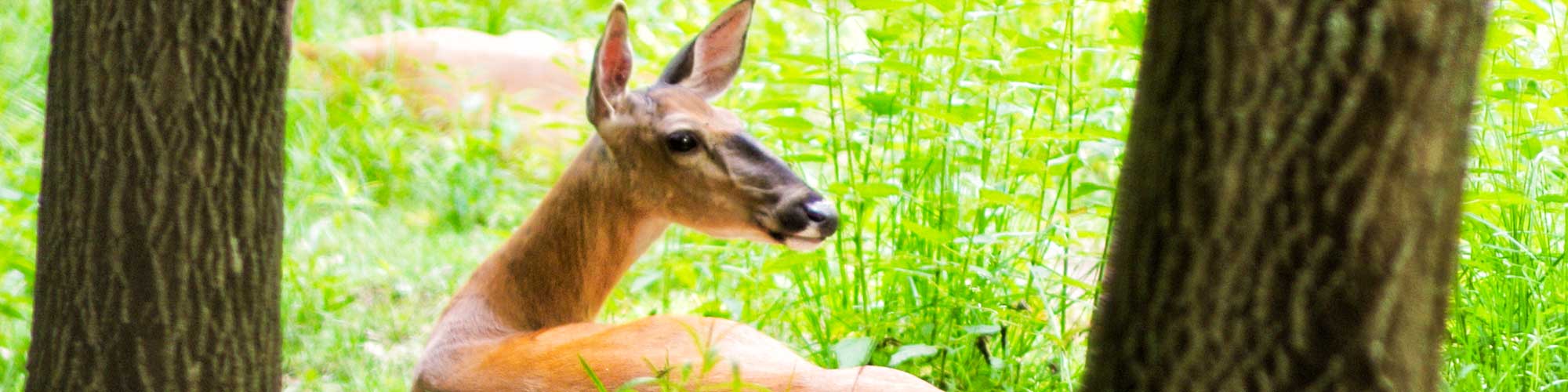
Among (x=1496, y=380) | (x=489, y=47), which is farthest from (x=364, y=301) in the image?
(x=1496, y=380)

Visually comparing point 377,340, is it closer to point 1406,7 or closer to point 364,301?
point 364,301

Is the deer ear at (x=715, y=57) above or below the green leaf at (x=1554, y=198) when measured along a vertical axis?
above

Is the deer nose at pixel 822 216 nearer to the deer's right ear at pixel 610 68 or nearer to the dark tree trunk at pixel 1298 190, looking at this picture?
the deer's right ear at pixel 610 68

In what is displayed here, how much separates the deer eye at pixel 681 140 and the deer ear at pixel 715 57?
293 mm

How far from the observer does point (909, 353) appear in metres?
3.49

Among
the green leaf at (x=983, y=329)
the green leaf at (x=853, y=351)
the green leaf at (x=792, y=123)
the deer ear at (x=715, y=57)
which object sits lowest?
the green leaf at (x=853, y=351)

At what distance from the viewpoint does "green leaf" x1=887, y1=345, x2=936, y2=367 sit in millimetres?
3451

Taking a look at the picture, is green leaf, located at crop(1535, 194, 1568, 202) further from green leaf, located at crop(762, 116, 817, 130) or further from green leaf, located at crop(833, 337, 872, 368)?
green leaf, located at crop(762, 116, 817, 130)

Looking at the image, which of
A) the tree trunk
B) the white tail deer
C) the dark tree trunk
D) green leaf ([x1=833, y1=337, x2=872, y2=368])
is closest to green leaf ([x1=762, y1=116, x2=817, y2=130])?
green leaf ([x1=833, y1=337, x2=872, y2=368])

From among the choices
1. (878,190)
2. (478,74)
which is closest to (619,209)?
(878,190)

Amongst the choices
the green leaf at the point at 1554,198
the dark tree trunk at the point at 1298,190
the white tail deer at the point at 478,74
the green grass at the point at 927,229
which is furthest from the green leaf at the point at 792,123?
the white tail deer at the point at 478,74

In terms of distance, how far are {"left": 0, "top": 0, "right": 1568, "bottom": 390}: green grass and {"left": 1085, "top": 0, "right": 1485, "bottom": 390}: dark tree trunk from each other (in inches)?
53.0

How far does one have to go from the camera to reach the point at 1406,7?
1.74 m

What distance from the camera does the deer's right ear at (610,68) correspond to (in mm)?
3863
